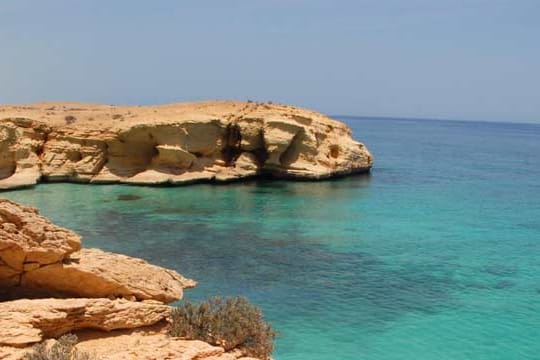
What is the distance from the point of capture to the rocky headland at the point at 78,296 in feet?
31.7

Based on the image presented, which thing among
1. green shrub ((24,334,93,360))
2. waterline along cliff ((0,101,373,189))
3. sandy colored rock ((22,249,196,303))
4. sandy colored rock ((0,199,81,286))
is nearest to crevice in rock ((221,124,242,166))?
waterline along cliff ((0,101,373,189))

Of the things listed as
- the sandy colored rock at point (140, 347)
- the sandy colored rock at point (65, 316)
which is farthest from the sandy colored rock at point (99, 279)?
the sandy colored rock at point (140, 347)

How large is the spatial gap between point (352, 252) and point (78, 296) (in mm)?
14333

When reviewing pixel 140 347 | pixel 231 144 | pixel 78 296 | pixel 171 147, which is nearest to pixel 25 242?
pixel 78 296

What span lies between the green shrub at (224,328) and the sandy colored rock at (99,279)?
1120 mm

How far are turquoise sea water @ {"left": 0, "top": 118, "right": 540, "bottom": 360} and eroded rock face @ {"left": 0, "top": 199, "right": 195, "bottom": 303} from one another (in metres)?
4.61

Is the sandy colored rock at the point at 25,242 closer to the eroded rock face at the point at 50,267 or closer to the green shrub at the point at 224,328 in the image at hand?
the eroded rock face at the point at 50,267

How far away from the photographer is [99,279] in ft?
37.3

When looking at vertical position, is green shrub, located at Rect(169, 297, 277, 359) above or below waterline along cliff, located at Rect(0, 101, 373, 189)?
below

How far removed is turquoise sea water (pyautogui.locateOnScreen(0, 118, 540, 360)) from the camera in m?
15.5

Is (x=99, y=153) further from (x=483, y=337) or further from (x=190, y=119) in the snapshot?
(x=483, y=337)

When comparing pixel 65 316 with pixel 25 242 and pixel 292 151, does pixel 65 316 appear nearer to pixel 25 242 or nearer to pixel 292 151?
pixel 25 242

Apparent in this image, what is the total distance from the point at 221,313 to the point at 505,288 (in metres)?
12.4

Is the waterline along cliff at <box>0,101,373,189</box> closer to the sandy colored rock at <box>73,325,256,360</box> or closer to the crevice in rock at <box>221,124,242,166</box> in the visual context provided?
the crevice in rock at <box>221,124,242,166</box>
